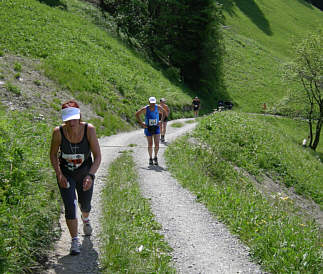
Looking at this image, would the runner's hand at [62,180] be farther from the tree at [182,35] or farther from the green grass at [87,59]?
the tree at [182,35]

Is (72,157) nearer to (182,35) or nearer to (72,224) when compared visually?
(72,224)

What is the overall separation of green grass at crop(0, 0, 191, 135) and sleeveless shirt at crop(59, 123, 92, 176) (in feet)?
42.7

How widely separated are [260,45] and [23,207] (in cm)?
6846

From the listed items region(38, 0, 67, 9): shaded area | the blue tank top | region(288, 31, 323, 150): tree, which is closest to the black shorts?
the blue tank top

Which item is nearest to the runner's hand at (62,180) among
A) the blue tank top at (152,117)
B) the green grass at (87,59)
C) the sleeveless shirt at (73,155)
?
the sleeveless shirt at (73,155)

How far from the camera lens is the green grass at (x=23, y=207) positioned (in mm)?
4395

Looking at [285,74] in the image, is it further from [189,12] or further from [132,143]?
[132,143]

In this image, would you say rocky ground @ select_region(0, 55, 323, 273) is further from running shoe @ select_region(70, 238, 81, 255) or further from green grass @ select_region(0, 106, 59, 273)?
green grass @ select_region(0, 106, 59, 273)

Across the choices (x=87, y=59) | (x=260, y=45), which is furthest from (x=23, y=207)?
(x=260, y=45)

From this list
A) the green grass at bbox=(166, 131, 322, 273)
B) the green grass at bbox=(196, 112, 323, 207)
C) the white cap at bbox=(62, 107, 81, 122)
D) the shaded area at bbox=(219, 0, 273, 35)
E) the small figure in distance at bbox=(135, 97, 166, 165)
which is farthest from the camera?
the shaded area at bbox=(219, 0, 273, 35)

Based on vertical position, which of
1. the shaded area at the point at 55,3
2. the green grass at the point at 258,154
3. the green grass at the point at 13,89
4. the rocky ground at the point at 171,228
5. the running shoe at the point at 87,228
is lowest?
the green grass at the point at 258,154

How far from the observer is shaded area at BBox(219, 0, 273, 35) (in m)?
79.6

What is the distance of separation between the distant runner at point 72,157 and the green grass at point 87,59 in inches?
513

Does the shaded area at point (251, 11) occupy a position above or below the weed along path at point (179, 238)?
above
